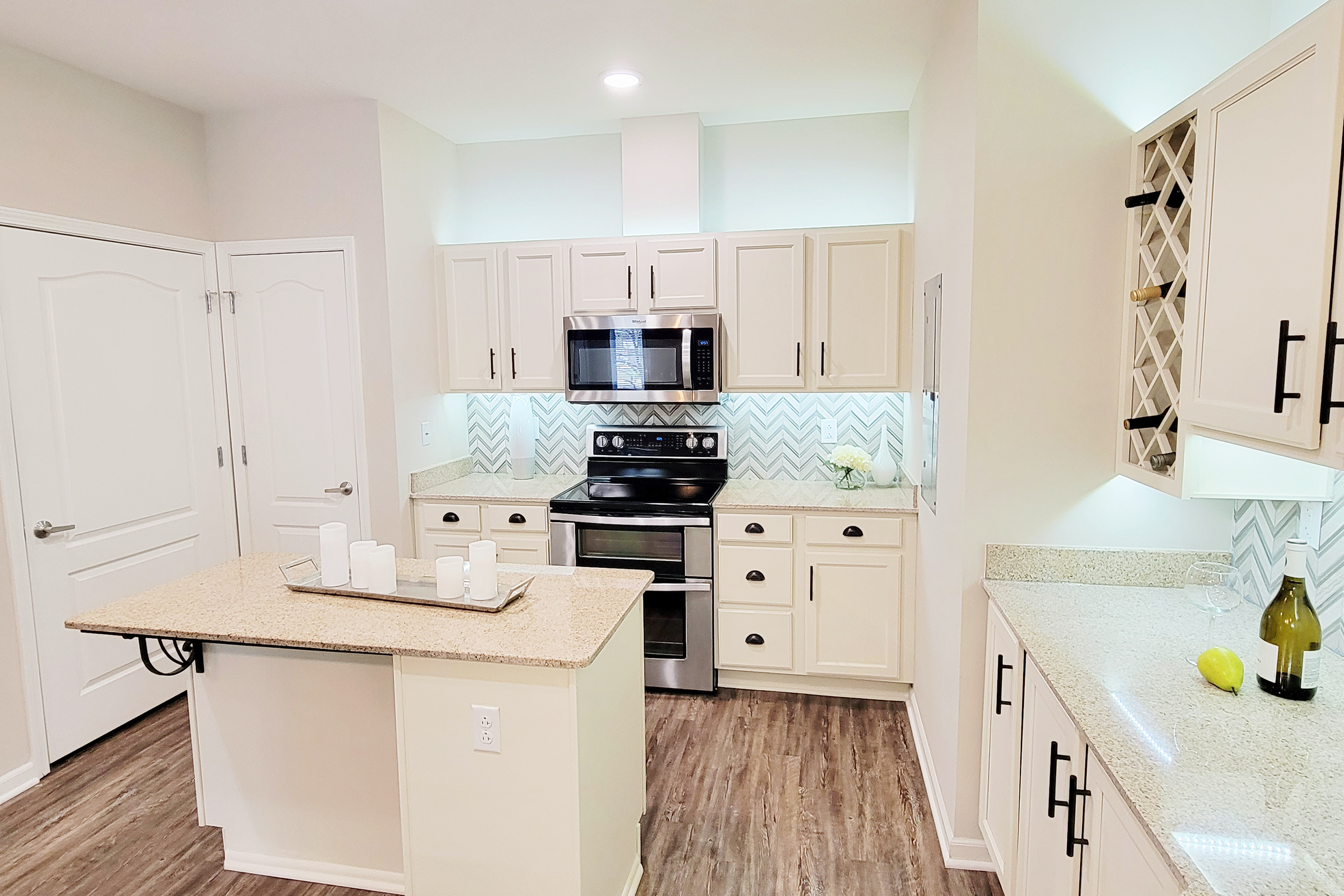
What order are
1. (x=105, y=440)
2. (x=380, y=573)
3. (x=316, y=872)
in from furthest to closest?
1. (x=105, y=440)
2. (x=316, y=872)
3. (x=380, y=573)

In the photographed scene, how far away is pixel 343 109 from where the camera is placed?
342 centimetres

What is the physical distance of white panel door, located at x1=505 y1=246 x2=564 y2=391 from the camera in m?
3.77

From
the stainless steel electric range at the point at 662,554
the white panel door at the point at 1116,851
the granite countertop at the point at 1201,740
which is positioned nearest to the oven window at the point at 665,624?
the stainless steel electric range at the point at 662,554

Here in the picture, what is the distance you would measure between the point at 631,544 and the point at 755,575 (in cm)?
62

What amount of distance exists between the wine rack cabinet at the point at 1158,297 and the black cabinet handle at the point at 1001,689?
0.61 metres

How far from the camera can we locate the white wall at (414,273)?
3535 millimetres

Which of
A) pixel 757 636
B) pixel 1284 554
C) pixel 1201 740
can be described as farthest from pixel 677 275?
pixel 1201 740

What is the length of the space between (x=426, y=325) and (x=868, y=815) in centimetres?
311

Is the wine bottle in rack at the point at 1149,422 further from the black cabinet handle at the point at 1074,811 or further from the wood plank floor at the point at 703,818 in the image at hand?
the wood plank floor at the point at 703,818

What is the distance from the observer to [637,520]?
3426 mm

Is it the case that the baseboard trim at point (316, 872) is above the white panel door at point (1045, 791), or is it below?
below

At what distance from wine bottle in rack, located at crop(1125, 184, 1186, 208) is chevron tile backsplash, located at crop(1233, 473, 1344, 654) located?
75cm

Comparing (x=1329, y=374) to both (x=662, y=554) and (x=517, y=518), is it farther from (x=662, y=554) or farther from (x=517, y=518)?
(x=517, y=518)

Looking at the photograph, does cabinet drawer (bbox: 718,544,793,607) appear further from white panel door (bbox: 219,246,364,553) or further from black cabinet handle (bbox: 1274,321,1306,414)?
black cabinet handle (bbox: 1274,321,1306,414)
